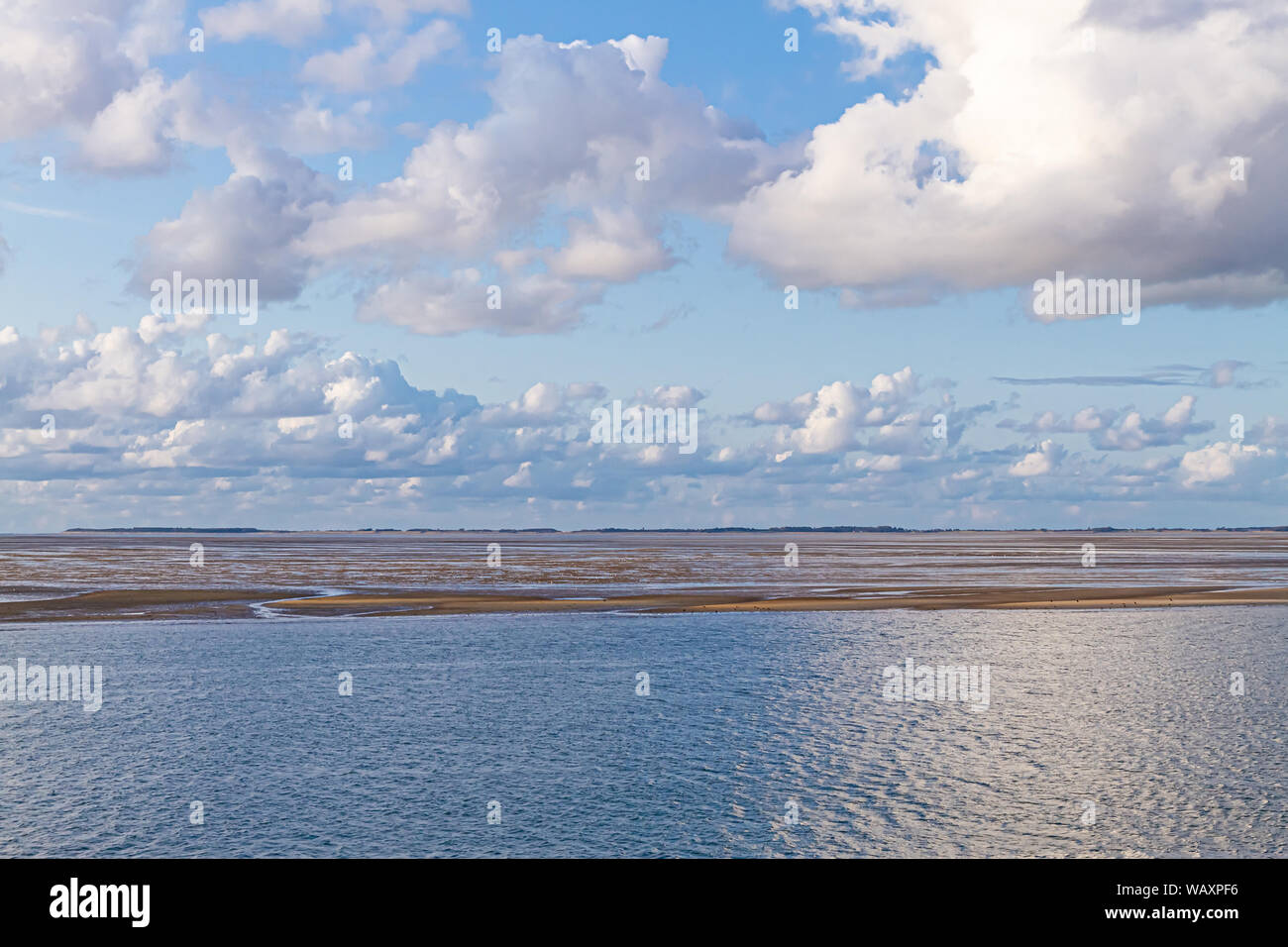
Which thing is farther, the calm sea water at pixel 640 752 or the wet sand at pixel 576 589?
the wet sand at pixel 576 589

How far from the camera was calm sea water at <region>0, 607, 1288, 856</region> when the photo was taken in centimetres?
2277

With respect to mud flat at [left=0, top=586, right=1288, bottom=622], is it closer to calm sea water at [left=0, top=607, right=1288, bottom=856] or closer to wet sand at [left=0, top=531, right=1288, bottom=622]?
wet sand at [left=0, top=531, right=1288, bottom=622]

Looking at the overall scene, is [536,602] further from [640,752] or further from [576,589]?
[640,752]

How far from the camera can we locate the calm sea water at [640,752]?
22766 mm

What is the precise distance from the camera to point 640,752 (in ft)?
98.8

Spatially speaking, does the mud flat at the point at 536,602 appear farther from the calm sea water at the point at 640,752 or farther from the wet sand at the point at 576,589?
the calm sea water at the point at 640,752

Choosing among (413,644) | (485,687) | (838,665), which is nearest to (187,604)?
(413,644)

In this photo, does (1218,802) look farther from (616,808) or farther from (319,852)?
(319,852)

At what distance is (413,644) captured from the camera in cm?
5200

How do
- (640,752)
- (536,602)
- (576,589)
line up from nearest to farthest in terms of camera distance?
1. (640,752)
2. (536,602)
3. (576,589)

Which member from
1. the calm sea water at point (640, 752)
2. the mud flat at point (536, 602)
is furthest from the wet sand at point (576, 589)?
the calm sea water at point (640, 752)

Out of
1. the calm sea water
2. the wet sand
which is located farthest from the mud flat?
the calm sea water

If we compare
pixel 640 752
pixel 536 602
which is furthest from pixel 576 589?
pixel 640 752
